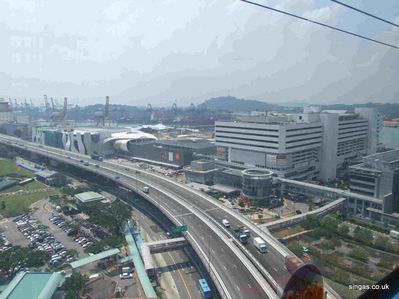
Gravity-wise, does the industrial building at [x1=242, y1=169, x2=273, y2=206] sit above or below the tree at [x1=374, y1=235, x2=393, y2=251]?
above

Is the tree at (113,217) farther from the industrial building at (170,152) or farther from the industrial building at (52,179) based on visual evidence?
the industrial building at (170,152)

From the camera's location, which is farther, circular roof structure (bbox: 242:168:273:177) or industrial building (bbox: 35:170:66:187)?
industrial building (bbox: 35:170:66:187)

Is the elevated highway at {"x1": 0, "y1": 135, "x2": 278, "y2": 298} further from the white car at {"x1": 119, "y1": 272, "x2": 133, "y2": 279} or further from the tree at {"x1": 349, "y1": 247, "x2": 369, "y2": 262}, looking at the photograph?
the tree at {"x1": 349, "y1": 247, "x2": 369, "y2": 262}

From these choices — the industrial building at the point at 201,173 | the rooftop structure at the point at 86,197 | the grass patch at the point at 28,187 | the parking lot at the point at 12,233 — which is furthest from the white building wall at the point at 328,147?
the grass patch at the point at 28,187

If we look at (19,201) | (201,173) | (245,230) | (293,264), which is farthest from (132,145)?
(293,264)

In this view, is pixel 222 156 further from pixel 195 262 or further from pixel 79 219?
pixel 195 262

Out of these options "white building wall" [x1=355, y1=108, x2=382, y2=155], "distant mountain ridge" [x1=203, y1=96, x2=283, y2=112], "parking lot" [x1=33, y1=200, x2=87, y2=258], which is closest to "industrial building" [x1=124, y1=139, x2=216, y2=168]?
"parking lot" [x1=33, y1=200, x2=87, y2=258]

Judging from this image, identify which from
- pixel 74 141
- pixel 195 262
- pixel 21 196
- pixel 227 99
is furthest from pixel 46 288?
pixel 227 99
